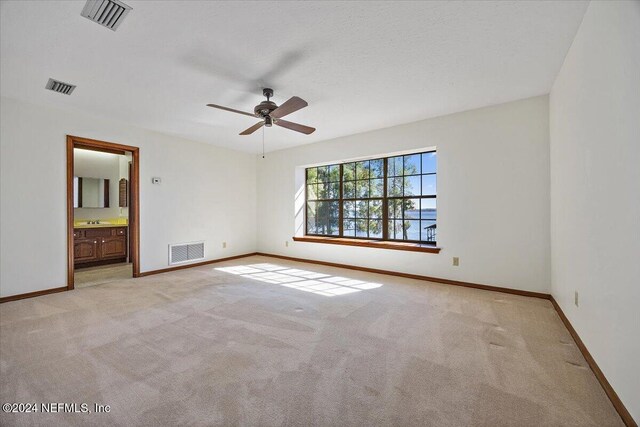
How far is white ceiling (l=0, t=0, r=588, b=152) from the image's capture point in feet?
6.25

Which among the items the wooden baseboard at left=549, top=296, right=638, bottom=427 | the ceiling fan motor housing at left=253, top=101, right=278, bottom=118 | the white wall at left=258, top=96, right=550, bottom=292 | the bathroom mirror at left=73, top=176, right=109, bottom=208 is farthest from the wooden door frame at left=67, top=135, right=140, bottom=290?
the wooden baseboard at left=549, top=296, right=638, bottom=427

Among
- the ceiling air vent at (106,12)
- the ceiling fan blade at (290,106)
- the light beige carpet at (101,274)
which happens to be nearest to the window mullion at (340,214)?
the ceiling fan blade at (290,106)

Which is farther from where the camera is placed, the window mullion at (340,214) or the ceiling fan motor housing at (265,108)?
the window mullion at (340,214)

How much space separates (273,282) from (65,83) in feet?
11.4

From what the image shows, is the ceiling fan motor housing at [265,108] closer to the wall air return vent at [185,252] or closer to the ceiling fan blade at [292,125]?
the ceiling fan blade at [292,125]

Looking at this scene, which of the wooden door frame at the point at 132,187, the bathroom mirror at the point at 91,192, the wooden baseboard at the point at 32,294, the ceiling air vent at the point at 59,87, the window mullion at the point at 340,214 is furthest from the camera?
the bathroom mirror at the point at 91,192

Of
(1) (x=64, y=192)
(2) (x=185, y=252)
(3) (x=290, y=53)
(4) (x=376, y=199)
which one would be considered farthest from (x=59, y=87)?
(4) (x=376, y=199)

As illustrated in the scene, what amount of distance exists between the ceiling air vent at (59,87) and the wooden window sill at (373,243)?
13.5 feet

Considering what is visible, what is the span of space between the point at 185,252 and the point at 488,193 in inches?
207

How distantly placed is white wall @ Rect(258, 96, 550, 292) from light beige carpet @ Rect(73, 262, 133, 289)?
4405 millimetres

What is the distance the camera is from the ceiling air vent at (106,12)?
1.80 m

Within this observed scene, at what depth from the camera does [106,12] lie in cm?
188

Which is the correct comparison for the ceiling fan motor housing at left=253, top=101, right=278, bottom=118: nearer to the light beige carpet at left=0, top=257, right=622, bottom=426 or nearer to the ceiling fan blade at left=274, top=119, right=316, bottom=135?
the ceiling fan blade at left=274, top=119, right=316, bottom=135

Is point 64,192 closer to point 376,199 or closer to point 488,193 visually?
point 376,199
